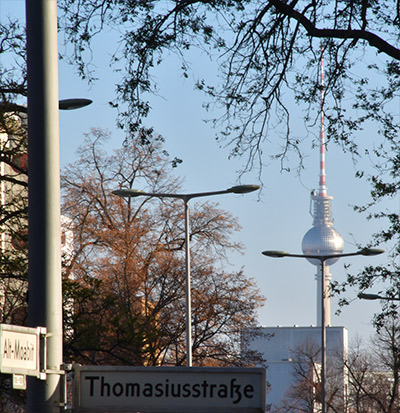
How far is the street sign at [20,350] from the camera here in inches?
173

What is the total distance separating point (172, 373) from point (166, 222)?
34.6m

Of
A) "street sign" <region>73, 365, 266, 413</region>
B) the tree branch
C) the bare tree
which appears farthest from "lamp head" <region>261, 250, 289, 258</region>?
"street sign" <region>73, 365, 266, 413</region>

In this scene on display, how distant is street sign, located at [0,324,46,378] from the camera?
4.39 m

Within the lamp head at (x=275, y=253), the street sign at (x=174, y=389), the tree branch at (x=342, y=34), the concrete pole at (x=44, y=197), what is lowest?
the street sign at (x=174, y=389)

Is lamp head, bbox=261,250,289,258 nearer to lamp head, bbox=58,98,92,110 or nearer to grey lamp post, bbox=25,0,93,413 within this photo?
lamp head, bbox=58,98,92,110

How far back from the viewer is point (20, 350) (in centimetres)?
446

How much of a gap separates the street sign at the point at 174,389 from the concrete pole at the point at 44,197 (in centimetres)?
30

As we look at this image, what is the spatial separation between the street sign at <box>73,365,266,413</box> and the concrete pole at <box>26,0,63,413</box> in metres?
0.30

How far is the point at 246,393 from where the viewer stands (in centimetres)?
495

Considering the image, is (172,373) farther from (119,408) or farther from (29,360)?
(29,360)

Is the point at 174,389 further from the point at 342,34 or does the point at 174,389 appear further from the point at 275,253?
the point at 275,253

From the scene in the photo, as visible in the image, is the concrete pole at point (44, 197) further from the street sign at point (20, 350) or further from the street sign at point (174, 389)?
the street sign at point (174, 389)

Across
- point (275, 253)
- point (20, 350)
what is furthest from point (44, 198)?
point (275, 253)

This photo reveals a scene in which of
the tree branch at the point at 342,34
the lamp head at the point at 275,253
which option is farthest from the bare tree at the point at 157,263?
the tree branch at the point at 342,34
